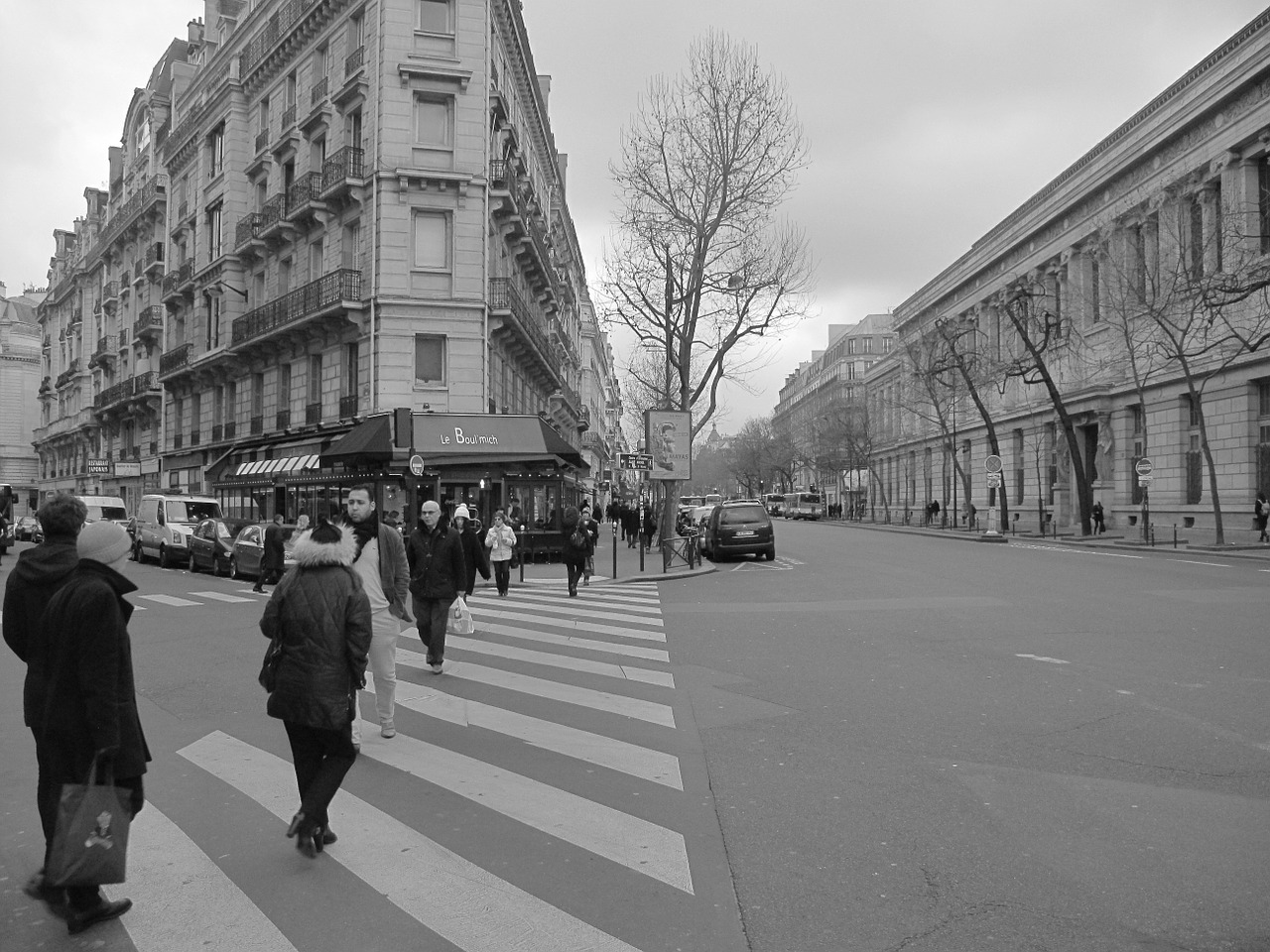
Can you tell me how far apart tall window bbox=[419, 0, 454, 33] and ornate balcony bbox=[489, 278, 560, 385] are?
768 cm

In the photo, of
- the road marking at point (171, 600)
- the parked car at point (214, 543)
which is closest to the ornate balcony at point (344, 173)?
the parked car at point (214, 543)

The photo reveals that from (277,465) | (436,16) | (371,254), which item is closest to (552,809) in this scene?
(371,254)

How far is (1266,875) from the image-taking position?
4316mm

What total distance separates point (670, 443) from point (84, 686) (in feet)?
73.4

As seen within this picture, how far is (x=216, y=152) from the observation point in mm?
40375

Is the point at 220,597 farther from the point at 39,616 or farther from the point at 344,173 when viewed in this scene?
the point at 344,173

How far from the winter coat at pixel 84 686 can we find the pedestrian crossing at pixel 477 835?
2.35 ft

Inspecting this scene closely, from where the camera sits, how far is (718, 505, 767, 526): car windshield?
93.2 ft

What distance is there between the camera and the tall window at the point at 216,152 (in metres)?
39.5

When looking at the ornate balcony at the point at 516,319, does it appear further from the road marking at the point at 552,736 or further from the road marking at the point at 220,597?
the road marking at the point at 552,736

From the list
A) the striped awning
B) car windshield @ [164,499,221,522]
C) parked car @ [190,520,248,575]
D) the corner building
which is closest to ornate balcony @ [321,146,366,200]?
the corner building

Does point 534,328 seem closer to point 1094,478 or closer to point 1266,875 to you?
point 1094,478

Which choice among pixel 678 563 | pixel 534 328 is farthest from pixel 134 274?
pixel 678 563

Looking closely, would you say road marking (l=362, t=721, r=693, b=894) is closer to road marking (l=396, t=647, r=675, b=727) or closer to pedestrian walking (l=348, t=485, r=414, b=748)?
pedestrian walking (l=348, t=485, r=414, b=748)
